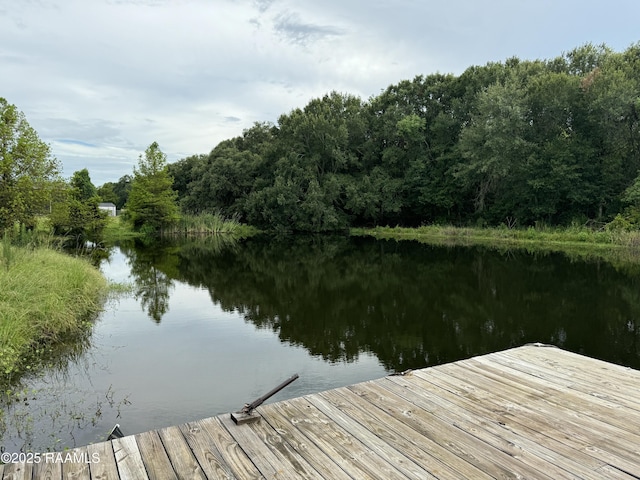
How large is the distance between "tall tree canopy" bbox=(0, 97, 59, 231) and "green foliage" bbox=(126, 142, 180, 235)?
18725 millimetres

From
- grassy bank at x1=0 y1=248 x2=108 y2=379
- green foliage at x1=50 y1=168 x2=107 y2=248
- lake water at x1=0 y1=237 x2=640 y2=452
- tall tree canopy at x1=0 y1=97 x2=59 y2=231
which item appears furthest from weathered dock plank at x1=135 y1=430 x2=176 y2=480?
green foliage at x1=50 y1=168 x2=107 y2=248

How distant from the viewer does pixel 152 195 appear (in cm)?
2973

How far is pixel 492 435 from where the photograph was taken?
2.62 meters

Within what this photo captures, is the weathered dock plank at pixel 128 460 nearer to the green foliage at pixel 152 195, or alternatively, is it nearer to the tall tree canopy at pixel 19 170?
the tall tree canopy at pixel 19 170

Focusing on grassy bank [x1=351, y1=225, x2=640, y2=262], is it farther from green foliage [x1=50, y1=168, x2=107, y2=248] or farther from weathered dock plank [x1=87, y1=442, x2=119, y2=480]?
weathered dock plank [x1=87, y1=442, x2=119, y2=480]

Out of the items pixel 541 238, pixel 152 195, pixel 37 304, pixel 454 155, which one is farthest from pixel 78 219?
pixel 541 238

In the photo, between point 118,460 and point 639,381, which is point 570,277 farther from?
point 118,460

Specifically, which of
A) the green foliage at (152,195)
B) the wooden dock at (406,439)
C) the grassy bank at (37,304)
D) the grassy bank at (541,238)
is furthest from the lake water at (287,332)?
the green foliage at (152,195)

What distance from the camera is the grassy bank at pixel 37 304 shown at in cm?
514

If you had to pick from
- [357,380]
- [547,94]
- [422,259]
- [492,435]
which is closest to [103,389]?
[357,380]

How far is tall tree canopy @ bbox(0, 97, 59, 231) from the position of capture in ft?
34.2

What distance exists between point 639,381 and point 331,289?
7.58 metres

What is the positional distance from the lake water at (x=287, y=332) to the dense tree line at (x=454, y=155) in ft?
38.2

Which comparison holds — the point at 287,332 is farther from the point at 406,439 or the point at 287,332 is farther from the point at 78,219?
the point at 78,219
